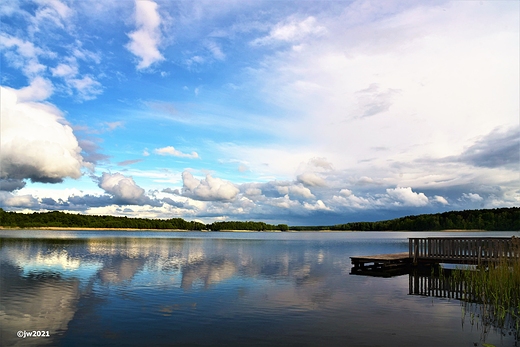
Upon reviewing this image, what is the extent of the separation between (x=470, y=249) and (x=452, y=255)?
6.30ft

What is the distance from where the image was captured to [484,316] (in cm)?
1545

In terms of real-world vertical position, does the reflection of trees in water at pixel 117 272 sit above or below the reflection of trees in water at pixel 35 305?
below

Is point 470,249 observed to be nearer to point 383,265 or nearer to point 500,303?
point 383,265

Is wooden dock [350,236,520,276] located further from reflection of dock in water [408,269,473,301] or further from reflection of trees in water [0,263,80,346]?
reflection of trees in water [0,263,80,346]

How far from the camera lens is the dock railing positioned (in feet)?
85.9

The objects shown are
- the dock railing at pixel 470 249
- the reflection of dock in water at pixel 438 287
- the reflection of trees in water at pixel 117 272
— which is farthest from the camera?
the reflection of trees in water at pixel 117 272

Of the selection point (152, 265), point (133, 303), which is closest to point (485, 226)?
point (152, 265)

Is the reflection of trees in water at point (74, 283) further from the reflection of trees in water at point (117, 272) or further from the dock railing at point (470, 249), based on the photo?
the dock railing at point (470, 249)

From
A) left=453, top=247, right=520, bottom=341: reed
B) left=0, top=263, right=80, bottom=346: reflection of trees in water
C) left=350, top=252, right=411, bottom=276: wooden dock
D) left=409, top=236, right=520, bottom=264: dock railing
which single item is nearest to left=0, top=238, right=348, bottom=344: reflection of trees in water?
left=0, top=263, right=80, bottom=346: reflection of trees in water

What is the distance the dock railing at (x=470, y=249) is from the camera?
85.9 ft

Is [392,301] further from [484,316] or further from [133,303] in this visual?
[133,303]

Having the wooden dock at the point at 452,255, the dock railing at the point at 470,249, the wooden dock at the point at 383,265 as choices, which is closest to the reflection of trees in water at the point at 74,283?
the wooden dock at the point at 383,265

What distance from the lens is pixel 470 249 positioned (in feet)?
92.7

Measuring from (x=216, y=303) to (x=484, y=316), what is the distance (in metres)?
11.4
